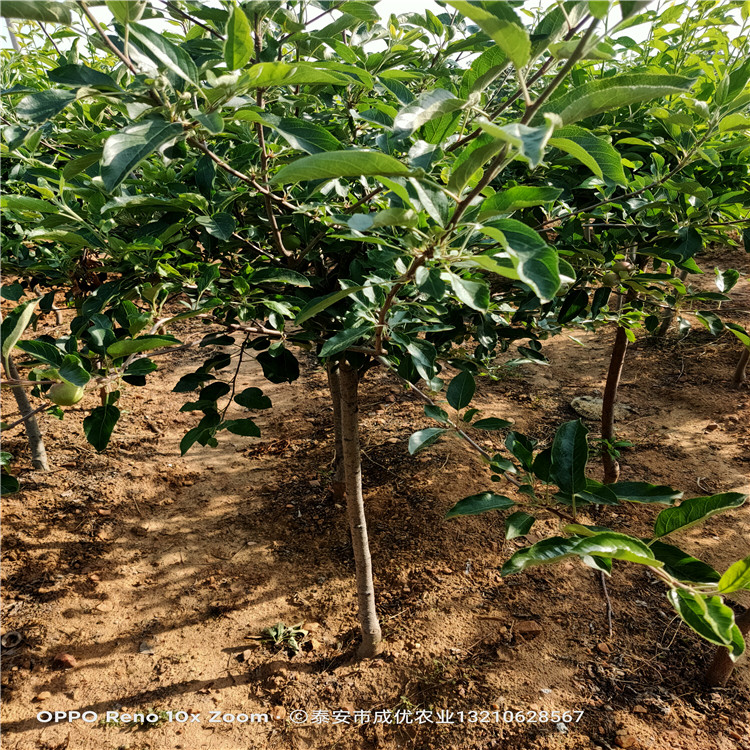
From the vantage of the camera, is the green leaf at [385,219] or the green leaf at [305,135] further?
the green leaf at [305,135]

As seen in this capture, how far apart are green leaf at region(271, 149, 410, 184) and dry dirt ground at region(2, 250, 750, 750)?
6.80 ft

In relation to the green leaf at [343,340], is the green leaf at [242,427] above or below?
below

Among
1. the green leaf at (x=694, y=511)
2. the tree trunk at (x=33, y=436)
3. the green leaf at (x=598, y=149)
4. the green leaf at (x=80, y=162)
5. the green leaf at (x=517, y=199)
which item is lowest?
the tree trunk at (x=33, y=436)

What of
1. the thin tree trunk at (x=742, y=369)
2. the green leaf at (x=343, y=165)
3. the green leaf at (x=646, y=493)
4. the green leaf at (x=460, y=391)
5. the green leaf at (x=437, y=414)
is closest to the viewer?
the green leaf at (x=343, y=165)

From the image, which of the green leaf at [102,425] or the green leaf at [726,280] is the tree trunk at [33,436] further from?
Answer: the green leaf at [726,280]

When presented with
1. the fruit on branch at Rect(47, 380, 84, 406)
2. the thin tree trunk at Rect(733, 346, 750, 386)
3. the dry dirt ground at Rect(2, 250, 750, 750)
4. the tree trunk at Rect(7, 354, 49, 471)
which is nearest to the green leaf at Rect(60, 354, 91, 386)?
the fruit on branch at Rect(47, 380, 84, 406)

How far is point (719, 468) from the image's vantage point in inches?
131

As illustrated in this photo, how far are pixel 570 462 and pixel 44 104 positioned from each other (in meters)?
1.07

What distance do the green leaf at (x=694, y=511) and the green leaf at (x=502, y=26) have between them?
2.30ft

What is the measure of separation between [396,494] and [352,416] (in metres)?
1.33

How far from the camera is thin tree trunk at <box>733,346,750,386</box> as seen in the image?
4012mm

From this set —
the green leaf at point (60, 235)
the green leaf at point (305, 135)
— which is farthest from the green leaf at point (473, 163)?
the green leaf at point (60, 235)

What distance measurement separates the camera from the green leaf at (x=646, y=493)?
988mm

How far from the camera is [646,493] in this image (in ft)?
3.33
